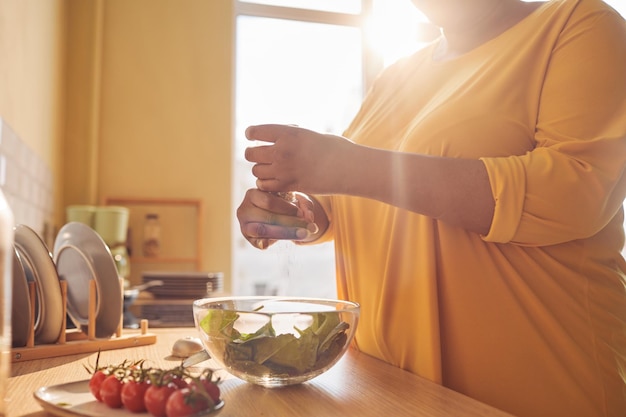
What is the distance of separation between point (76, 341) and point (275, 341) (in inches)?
15.8

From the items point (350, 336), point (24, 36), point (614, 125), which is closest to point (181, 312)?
point (24, 36)

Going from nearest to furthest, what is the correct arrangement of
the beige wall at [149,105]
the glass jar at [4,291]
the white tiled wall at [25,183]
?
the glass jar at [4,291] < the white tiled wall at [25,183] < the beige wall at [149,105]

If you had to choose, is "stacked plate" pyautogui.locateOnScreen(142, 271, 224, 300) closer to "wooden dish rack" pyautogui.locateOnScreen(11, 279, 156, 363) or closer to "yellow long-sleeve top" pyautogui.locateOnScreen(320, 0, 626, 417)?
"wooden dish rack" pyautogui.locateOnScreen(11, 279, 156, 363)

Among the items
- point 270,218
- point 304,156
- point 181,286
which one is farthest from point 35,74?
point 304,156

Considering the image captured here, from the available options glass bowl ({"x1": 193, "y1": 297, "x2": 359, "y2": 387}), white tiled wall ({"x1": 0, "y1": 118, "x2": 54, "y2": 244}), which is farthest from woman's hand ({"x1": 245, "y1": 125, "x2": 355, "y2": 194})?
white tiled wall ({"x1": 0, "y1": 118, "x2": 54, "y2": 244})

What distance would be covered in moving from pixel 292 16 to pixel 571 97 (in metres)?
3.22

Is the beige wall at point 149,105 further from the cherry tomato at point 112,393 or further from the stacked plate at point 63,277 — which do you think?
the cherry tomato at point 112,393

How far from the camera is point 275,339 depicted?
23.6 inches

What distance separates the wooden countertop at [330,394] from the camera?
0.54 m

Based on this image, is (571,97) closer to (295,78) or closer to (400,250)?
(400,250)

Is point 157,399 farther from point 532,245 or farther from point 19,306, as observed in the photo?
point 532,245

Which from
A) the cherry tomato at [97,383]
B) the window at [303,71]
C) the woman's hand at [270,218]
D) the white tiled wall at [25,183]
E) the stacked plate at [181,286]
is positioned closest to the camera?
the cherry tomato at [97,383]

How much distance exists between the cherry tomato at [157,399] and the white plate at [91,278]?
0.42 m

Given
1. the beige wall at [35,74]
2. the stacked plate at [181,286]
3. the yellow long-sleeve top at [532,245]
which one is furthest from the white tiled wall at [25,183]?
the yellow long-sleeve top at [532,245]
